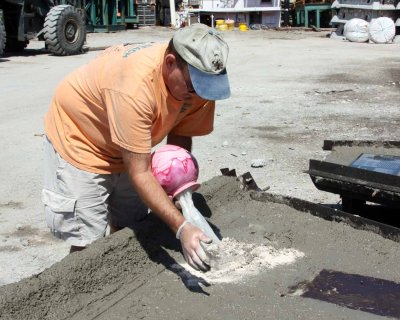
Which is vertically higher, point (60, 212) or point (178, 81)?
point (178, 81)

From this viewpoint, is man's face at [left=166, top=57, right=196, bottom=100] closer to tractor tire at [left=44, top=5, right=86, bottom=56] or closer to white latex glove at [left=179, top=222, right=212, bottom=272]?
white latex glove at [left=179, top=222, right=212, bottom=272]

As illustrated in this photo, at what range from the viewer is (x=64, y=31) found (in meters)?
15.6

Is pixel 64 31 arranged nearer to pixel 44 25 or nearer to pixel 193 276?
pixel 44 25

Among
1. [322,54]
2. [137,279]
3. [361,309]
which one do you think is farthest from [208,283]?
[322,54]

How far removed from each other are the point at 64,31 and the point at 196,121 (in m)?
13.0

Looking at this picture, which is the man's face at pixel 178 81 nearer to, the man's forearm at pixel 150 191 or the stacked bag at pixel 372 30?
the man's forearm at pixel 150 191

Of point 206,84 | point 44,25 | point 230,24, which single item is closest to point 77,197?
point 206,84

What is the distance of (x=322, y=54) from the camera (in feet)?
54.7

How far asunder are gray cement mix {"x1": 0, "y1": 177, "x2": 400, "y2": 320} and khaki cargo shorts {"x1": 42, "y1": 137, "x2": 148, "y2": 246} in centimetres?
16

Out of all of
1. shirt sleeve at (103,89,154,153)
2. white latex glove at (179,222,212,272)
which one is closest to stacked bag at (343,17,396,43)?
shirt sleeve at (103,89,154,153)

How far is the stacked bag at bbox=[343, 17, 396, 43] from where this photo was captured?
20.4 meters

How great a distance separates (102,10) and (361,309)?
22.5 m

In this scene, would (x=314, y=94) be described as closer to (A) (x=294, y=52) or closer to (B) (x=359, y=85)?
(B) (x=359, y=85)

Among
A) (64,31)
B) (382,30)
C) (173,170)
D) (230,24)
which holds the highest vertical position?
(230,24)
